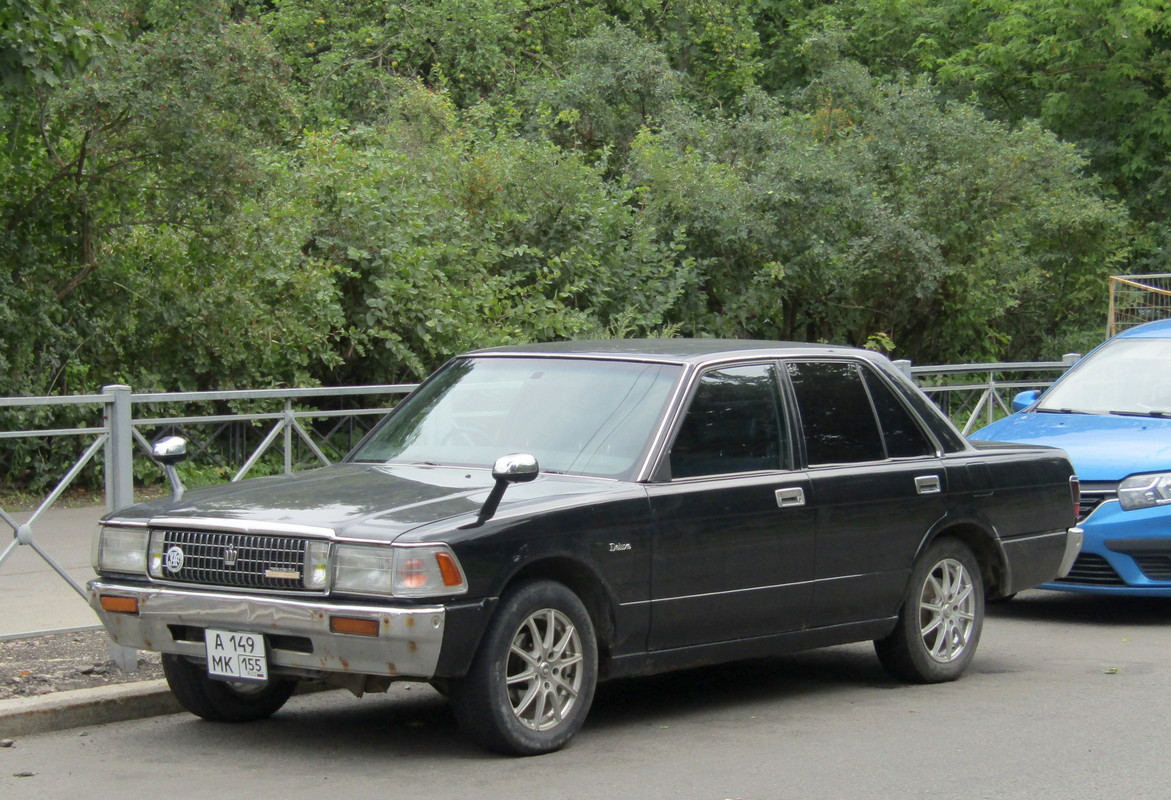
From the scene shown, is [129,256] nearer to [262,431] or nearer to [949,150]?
A: [262,431]

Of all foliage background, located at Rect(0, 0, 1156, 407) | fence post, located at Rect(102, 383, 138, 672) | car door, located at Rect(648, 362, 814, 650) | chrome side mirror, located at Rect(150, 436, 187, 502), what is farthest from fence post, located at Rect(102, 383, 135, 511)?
foliage background, located at Rect(0, 0, 1156, 407)

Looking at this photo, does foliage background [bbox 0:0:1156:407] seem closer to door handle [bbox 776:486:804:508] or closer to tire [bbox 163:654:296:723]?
tire [bbox 163:654:296:723]

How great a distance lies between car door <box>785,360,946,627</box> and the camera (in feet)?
24.0

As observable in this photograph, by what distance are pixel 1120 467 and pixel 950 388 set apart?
4879mm

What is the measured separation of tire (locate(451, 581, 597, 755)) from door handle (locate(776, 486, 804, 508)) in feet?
4.01

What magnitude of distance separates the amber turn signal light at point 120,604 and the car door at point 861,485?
2.96m

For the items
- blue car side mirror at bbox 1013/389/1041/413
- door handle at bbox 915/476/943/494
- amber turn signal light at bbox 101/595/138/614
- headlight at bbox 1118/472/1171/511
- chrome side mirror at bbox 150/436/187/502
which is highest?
blue car side mirror at bbox 1013/389/1041/413

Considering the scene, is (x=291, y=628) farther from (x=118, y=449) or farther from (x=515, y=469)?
(x=118, y=449)

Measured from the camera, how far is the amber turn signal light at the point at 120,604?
6379 mm

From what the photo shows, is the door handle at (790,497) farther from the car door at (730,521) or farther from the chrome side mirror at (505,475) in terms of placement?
the chrome side mirror at (505,475)

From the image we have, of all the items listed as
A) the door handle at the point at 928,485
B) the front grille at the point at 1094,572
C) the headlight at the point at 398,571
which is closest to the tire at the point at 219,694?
the headlight at the point at 398,571

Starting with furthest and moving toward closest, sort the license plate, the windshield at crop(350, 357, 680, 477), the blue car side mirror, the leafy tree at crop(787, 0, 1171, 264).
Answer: the leafy tree at crop(787, 0, 1171, 264) < the blue car side mirror < the windshield at crop(350, 357, 680, 477) < the license plate

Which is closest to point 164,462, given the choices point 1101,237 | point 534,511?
point 534,511

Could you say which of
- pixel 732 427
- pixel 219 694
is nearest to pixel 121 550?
pixel 219 694
